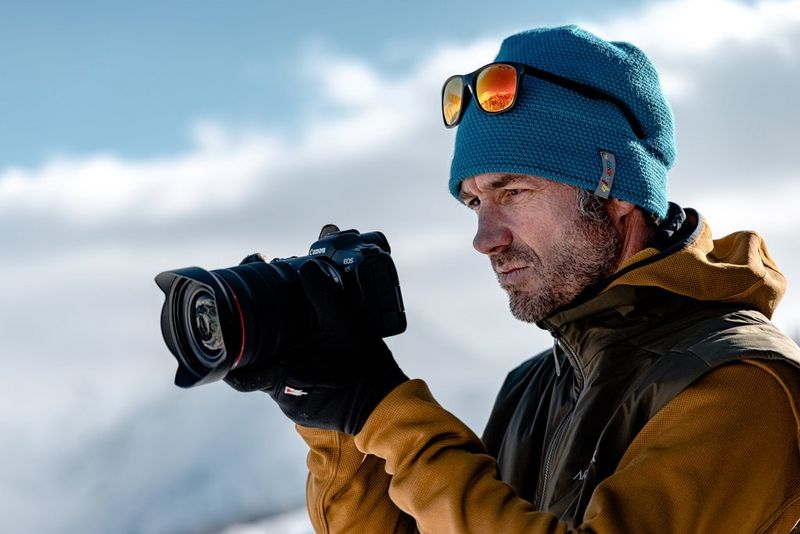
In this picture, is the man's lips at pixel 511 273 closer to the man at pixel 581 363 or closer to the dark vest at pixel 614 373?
the man at pixel 581 363

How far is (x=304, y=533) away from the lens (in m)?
5.87

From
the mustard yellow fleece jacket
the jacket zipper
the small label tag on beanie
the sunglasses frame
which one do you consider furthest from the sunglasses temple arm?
the jacket zipper

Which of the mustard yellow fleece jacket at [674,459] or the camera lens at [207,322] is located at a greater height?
the camera lens at [207,322]

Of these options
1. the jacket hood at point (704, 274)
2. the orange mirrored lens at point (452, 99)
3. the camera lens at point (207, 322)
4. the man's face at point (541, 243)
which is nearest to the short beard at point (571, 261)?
the man's face at point (541, 243)

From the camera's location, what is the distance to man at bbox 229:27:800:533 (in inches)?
67.2

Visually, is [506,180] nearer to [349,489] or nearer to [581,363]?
[581,363]

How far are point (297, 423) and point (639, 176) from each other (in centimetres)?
90

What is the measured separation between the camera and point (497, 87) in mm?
2279

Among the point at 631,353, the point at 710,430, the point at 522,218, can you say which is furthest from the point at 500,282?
the point at 710,430

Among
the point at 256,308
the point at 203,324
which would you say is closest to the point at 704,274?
the point at 256,308

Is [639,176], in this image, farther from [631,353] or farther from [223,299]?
[223,299]

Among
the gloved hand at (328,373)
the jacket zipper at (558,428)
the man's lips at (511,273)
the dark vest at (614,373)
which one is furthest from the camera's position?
the man's lips at (511,273)

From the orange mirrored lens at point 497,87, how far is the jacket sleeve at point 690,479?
80 cm

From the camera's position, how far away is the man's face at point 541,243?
84.8 inches
